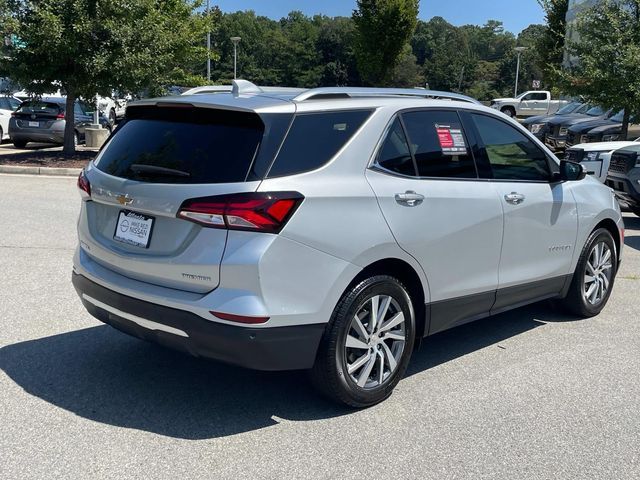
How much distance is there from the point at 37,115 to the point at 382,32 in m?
25.6

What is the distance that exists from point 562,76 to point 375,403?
17025 mm

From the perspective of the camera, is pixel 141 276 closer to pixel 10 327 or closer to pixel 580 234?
pixel 10 327

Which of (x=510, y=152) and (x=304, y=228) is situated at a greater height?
(x=510, y=152)

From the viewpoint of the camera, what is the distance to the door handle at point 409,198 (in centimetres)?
391

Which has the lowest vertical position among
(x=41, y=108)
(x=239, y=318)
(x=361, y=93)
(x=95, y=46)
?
(x=239, y=318)

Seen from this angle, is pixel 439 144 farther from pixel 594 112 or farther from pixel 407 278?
pixel 594 112

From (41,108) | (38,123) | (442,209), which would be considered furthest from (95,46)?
(442,209)

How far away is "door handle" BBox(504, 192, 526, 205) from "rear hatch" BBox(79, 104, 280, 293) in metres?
1.97

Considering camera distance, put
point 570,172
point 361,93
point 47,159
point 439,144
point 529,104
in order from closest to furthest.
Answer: point 361,93, point 439,144, point 570,172, point 47,159, point 529,104

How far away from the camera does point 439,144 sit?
14.3 ft

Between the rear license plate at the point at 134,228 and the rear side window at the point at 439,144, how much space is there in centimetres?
162

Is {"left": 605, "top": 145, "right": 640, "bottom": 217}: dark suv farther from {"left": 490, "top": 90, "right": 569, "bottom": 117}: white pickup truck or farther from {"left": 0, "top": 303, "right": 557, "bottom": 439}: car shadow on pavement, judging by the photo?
{"left": 490, "top": 90, "right": 569, "bottom": 117}: white pickup truck

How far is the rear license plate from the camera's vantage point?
12.0 feet

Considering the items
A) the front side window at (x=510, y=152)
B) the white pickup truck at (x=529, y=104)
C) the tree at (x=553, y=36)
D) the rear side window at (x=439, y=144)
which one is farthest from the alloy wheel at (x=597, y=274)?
the white pickup truck at (x=529, y=104)
